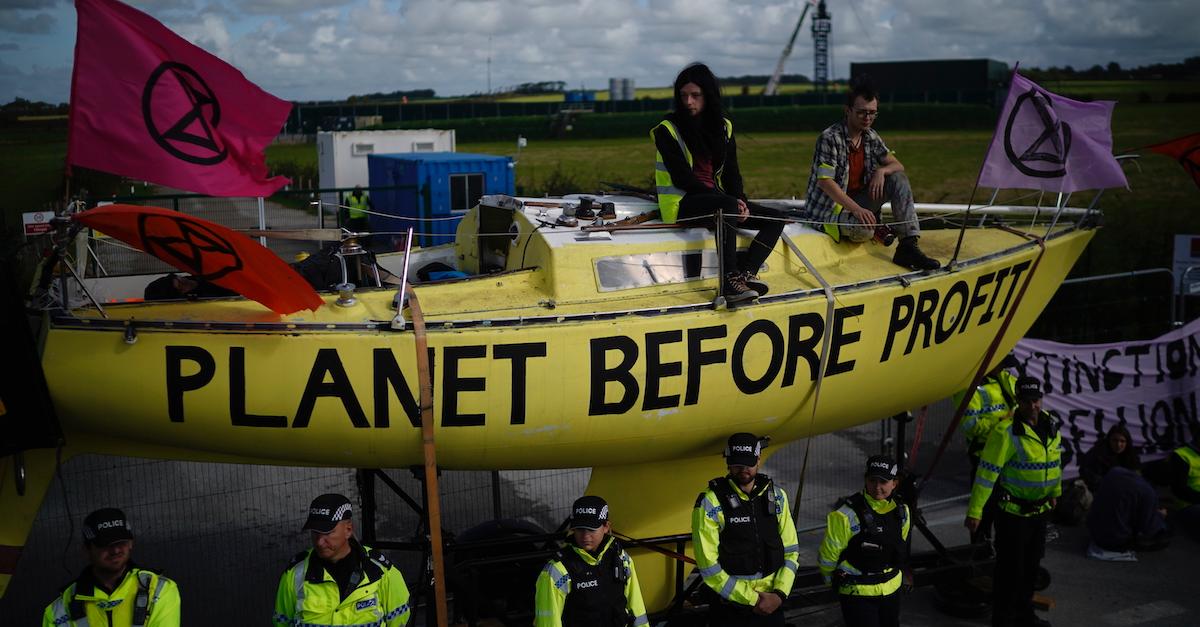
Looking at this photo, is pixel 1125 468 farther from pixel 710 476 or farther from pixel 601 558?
pixel 601 558

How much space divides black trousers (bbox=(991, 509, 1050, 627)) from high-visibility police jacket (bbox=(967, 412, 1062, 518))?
9cm

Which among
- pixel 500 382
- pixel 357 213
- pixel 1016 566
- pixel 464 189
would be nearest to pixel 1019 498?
pixel 1016 566

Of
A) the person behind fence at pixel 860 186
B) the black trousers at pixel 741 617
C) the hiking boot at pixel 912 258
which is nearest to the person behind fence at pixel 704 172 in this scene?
the person behind fence at pixel 860 186

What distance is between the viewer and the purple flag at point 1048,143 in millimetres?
7750

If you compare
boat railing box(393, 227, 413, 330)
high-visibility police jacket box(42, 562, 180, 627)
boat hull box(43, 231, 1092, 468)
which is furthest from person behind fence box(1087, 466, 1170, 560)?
high-visibility police jacket box(42, 562, 180, 627)

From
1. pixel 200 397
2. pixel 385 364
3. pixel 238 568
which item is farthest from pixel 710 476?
pixel 238 568

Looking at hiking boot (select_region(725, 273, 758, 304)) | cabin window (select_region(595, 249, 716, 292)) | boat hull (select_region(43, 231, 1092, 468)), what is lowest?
boat hull (select_region(43, 231, 1092, 468))

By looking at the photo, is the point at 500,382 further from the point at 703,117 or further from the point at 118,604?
the point at 703,117

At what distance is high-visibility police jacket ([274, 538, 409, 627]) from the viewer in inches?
207

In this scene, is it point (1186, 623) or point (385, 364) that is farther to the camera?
point (1186, 623)

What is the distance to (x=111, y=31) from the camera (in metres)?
5.62

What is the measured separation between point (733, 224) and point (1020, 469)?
2.87m

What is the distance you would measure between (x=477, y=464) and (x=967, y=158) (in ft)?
102

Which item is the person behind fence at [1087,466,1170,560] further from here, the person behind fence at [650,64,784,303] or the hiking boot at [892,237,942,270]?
the person behind fence at [650,64,784,303]
